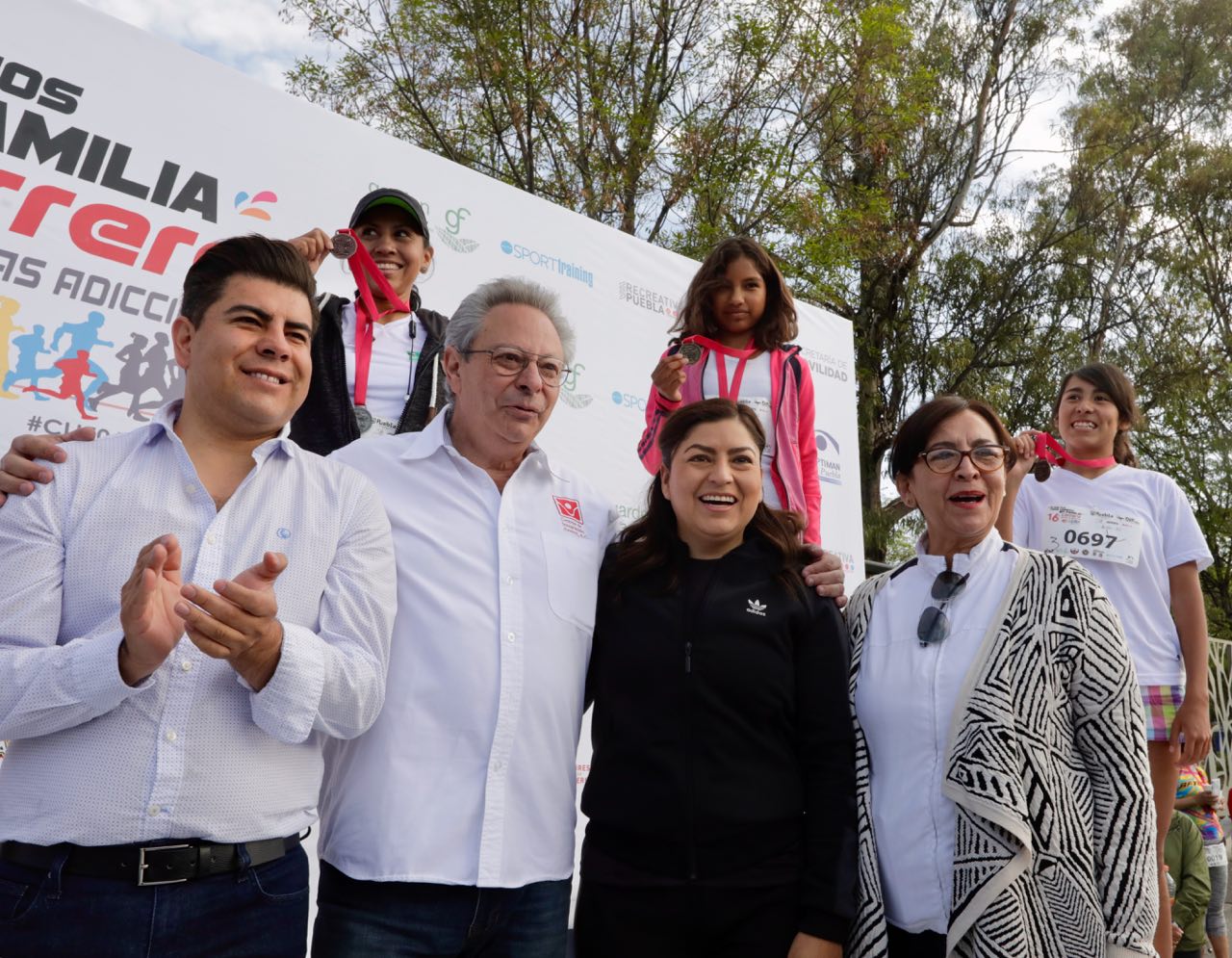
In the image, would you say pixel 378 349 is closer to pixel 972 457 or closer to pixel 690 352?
pixel 690 352

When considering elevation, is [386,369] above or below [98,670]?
above

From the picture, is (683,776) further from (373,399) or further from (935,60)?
(935,60)

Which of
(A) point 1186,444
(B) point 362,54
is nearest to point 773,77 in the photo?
(B) point 362,54

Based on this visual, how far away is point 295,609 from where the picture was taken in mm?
1656

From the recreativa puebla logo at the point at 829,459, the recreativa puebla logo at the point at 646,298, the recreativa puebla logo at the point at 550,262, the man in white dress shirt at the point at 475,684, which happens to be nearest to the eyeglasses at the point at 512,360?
the man in white dress shirt at the point at 475,684

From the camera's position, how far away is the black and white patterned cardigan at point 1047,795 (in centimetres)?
180

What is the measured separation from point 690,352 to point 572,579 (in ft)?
3.50

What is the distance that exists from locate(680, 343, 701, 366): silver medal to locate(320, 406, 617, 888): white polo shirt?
946 mm

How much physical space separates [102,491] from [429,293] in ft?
9.66

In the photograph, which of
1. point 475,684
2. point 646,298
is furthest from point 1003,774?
point 646,298

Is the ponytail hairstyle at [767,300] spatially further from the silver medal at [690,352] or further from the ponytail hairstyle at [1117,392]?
the ponytail hairstyle at [1117,392]

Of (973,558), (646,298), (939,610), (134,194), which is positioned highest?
(646,298)

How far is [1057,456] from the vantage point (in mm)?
3496

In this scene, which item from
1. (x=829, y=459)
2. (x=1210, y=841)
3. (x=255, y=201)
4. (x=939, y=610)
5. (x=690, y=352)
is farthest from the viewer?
(x=829, y=459)
